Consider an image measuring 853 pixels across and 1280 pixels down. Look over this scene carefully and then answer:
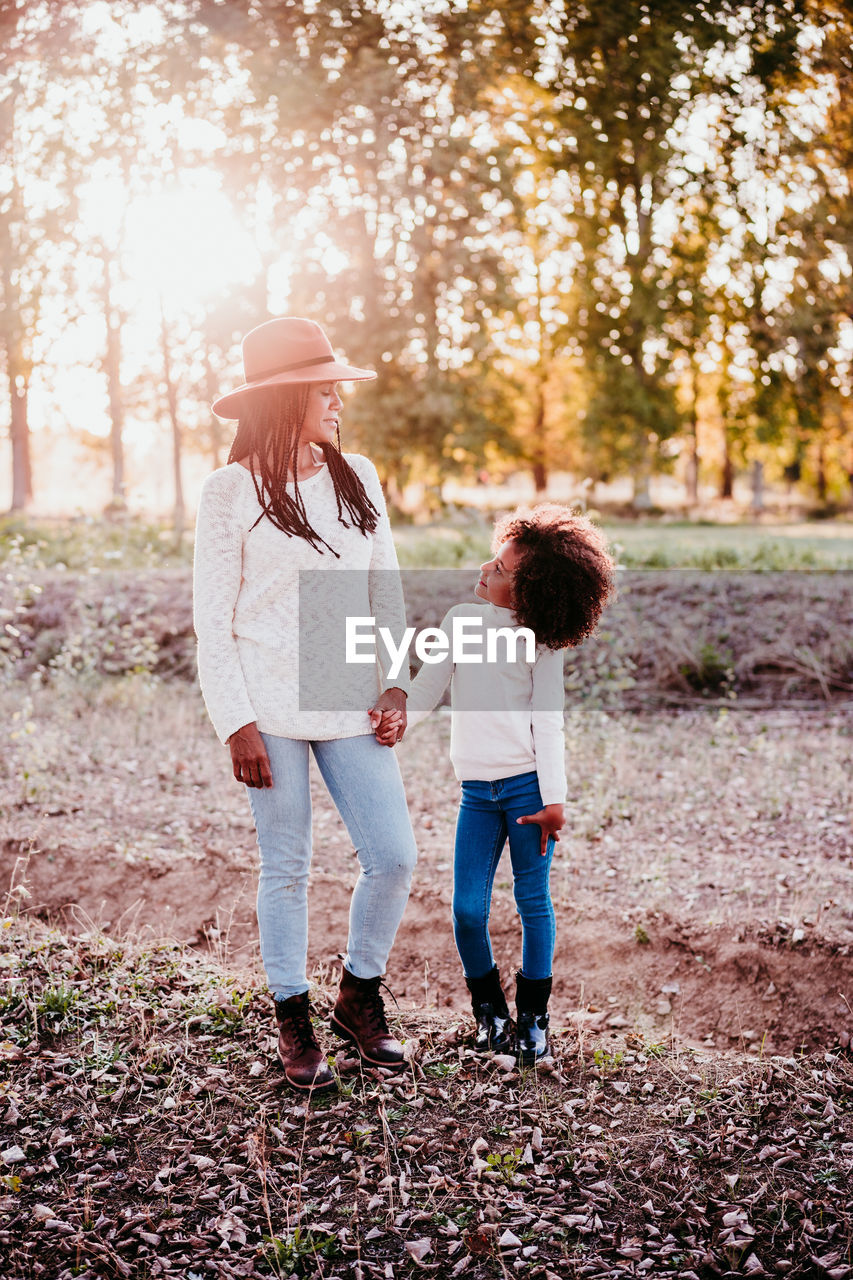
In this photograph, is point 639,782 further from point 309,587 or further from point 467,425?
point 467,425

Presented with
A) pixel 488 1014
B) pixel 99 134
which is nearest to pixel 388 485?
pixel 99 134

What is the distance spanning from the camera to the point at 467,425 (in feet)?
77.6

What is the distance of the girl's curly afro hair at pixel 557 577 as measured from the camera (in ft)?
Result: 10.9

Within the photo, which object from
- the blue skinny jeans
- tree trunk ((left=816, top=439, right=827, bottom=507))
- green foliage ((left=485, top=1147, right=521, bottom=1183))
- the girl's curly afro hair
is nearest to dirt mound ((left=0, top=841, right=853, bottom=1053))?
the blue skinny jeans

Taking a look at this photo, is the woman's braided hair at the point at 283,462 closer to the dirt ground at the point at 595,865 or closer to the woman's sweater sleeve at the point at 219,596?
the woman's sweater sleeve at the point at 219,596

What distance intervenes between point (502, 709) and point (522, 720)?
7 centimetres

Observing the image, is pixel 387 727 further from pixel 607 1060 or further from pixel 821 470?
pixel 821 470

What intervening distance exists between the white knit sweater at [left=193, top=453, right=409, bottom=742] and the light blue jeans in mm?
82

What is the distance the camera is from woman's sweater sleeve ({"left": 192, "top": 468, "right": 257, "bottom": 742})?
2.99 meters

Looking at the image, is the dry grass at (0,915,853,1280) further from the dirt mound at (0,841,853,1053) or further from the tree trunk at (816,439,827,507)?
the tree trunk at (816,439,827,507)

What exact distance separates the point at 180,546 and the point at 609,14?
8.77 metres

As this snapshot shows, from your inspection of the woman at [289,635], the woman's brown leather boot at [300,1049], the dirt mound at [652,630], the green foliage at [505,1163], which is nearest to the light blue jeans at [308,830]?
the woman at [289,635]

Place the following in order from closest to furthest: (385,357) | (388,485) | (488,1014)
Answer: (488,1014)
(385,357)
(388,485)

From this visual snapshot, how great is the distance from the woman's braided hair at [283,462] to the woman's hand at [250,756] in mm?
564
